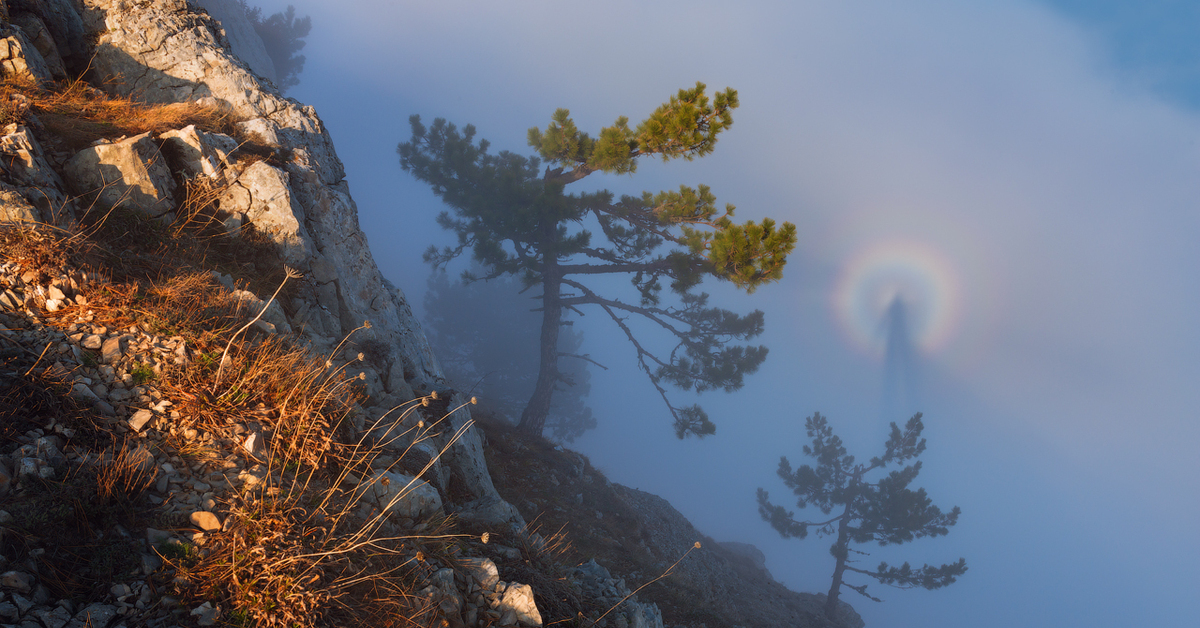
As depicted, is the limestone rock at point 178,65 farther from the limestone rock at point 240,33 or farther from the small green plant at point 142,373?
the limestone rock at point 240,33

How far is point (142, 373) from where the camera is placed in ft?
9.96

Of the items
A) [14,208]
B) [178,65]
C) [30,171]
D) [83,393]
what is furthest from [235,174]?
[83,393]

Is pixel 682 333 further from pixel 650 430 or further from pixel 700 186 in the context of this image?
pixel 650 430

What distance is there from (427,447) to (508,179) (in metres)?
14.7

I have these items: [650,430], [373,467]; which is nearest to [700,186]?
[373,467]

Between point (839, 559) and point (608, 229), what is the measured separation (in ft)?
68.2

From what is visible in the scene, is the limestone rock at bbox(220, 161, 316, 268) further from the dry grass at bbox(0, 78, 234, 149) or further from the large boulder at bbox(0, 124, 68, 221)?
the large boulder at bbox(0, 124, 68, 221)

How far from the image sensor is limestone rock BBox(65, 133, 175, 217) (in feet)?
14.1

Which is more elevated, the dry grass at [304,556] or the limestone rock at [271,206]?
the limestone rock at [271,206]

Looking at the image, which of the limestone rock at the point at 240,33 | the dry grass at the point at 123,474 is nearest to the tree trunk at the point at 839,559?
the dry grass at the point at 123,474

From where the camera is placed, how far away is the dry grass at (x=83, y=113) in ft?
14.4

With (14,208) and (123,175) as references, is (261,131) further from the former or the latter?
(14,208)

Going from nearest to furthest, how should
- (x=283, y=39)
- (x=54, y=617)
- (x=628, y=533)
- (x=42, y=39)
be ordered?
(x=54, y=617)
(x=42, y=39)
(x=628, y=533)
(x=283, y=39)

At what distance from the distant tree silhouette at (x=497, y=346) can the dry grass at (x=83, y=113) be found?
31971 millimetres
